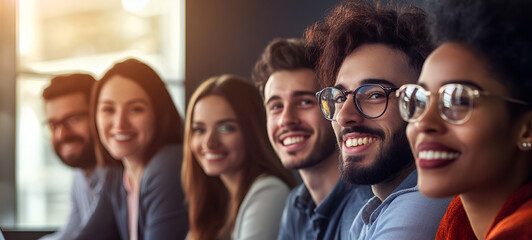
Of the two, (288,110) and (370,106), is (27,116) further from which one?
(370,106)

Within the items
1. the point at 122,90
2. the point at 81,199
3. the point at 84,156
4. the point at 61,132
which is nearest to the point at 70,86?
the point at 61,132

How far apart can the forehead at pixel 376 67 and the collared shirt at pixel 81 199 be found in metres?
2.15

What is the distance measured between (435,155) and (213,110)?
161 centimetres

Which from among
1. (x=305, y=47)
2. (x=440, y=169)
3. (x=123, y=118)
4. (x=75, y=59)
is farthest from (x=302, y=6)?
(x=75, y=59)

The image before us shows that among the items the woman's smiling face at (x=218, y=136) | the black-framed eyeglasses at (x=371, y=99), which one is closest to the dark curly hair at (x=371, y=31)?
the black-framed eyeglasses at (x=371, y=99)

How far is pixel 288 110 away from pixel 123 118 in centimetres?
127

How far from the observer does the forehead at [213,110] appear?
2.47 metres

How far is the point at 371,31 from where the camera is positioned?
1478 millimetres

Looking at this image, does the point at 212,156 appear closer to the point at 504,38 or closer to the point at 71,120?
A: the point at 71,120

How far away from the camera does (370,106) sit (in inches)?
55.2

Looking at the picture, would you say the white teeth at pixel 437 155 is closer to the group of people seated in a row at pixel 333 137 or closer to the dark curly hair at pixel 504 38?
the group of people seated in a row at pixel 333 137

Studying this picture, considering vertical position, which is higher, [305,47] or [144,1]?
[144,1]

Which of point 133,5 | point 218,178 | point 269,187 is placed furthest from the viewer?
point 133,5

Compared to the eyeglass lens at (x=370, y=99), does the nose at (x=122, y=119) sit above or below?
below
